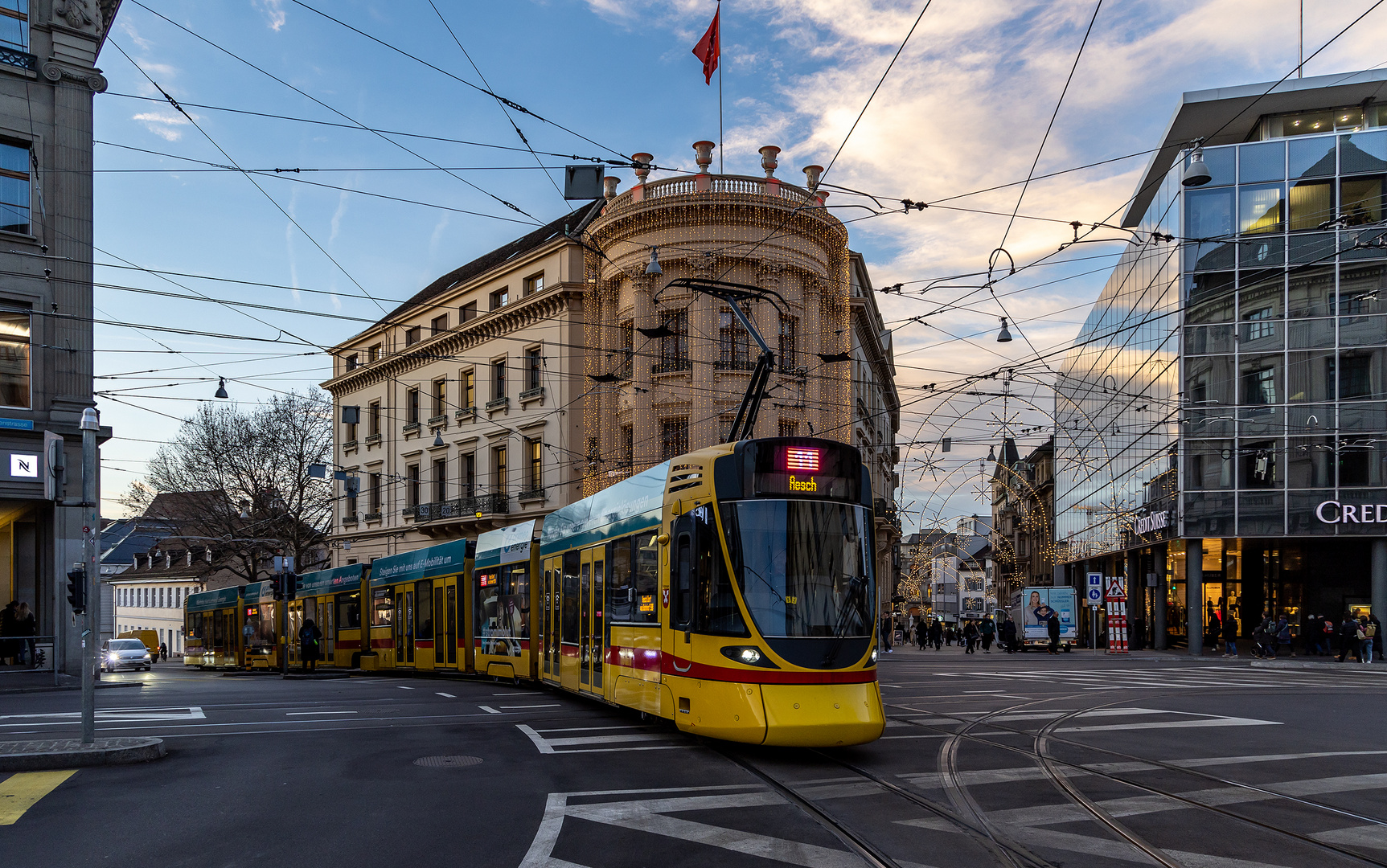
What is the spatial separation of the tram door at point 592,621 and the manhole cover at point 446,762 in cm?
363

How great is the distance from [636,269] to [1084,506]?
32.6 meters

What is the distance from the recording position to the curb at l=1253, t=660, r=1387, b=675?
2791cm

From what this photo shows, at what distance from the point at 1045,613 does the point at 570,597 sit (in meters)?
31.9

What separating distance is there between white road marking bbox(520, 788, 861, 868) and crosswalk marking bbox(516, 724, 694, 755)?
2.79 metres

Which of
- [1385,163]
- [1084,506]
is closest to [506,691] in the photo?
[1385,163]

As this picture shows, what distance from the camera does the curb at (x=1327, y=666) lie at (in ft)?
91.6

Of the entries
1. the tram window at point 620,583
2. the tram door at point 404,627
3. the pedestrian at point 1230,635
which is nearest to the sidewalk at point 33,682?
the tram door at point 404,627

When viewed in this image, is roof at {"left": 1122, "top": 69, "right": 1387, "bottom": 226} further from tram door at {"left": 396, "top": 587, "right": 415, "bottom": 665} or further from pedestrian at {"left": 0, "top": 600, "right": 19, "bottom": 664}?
pedestrian at {"left": 0, "top": 600, "right": 19, "bottom": 664}

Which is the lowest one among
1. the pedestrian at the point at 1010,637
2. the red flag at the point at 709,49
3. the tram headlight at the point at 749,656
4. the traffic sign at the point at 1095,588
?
the pedestrian at the point at 1010,637

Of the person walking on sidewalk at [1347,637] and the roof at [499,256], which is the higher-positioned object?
the roof at [499,256]

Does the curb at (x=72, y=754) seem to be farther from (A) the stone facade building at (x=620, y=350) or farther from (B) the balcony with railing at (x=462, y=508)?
(B) the balcony with railing at (x=462, y=508)

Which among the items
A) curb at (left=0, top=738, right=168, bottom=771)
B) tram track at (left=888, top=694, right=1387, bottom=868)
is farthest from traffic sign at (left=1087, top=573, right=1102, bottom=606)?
curb at (left=0, top=738, right=168, bottom=771)

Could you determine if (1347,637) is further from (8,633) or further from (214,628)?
(214,628)

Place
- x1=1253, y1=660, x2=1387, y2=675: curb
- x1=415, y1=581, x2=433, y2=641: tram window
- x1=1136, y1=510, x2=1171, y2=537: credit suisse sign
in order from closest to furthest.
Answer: x1=415, y1=581, x2=433, y2=641: tram window < x1=1253, y1=660, x2=1387, y2=675: curb < x1=1136, y1=510, x2=1171, y2=537: credit suisse sign
